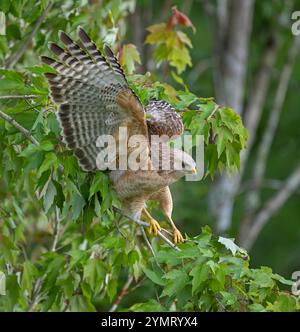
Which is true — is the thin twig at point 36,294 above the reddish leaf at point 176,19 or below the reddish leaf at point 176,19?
below

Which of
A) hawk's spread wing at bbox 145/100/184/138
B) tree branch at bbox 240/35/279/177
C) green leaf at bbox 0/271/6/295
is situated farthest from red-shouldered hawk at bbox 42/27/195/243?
tree branch at bbox 240/35/279/177

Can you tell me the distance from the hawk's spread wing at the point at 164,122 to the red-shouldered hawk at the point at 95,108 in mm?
114

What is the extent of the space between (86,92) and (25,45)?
151 centimetres

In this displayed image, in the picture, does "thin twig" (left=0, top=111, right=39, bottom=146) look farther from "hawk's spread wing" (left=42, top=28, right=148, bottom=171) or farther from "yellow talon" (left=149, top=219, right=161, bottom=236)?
"yellow talon" (left=149, top=219, right=161, bottom=236)

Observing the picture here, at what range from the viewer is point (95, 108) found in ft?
16.5

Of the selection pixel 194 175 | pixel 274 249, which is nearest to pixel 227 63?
pixel 274 249

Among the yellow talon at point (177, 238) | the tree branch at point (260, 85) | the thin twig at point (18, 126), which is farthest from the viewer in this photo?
the tree branch at point (260, 85)

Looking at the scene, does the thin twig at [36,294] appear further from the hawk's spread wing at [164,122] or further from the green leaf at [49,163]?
the green leaf at [49,163]

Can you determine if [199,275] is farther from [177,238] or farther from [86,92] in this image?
[86,92]

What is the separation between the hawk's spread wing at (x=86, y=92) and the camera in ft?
16.0

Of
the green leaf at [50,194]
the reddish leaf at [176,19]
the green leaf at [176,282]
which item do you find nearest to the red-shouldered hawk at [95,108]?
the green leaf at [50,194]

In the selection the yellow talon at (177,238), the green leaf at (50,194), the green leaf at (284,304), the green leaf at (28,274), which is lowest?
the green leaf at (28,274)

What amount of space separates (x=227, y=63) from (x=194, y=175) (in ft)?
24.7
